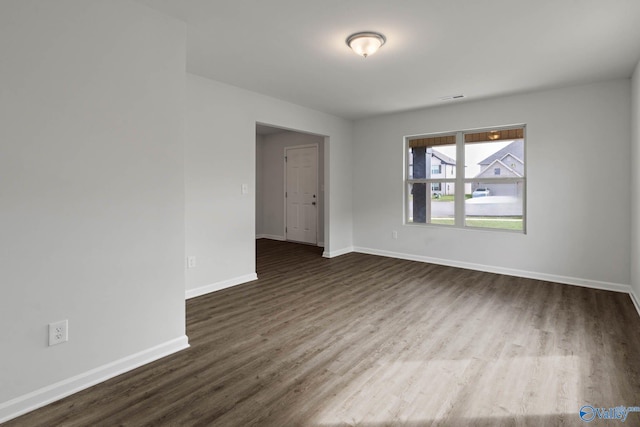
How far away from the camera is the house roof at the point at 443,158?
5305mm

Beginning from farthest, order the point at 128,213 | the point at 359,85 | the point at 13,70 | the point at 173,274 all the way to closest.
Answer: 1. the point at 359,85
2. the point at 173,274
3. the point at 128,213
4. the point at 13,70

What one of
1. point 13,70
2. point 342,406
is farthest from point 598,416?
point 13,70

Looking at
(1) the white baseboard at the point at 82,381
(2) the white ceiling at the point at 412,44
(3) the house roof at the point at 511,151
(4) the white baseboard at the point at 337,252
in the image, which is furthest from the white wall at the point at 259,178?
(1) the white baseboard at the point at 82,381

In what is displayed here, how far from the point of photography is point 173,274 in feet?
8.16

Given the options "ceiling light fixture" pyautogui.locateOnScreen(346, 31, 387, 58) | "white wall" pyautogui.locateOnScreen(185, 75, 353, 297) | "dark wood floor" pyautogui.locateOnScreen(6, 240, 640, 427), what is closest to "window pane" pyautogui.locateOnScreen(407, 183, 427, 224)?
"dark wood floor" pyautogui.locateOnScreen(6, 240, 640, 427)

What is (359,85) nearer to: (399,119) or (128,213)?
(399,119)

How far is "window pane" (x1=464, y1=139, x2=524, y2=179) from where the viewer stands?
15.3 ft

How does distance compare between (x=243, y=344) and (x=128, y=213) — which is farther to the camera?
(x=243, y=344)

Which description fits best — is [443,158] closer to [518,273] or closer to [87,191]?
[518,273]

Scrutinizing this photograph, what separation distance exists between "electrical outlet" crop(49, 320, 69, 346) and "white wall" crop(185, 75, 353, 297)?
172 centimetres

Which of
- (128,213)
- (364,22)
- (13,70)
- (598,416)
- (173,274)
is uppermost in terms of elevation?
(364,22)

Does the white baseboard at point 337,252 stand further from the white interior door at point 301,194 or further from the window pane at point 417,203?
the window pane at point 417,203

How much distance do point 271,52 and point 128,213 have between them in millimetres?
1961

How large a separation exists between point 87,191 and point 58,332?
2.74ft
